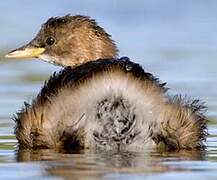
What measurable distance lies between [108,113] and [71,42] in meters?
2.73

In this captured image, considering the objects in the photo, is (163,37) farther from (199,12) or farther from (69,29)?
(69,29)

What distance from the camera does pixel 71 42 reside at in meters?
12.1

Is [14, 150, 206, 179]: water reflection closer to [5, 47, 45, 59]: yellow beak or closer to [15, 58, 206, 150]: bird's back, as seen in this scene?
[15, 58, 206, 150]: bird's back

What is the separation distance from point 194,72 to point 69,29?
390cm

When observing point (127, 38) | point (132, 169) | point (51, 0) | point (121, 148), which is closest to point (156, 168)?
point (132, 169)

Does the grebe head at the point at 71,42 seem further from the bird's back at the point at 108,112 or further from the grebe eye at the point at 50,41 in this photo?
the bird's back at the point at 108,112

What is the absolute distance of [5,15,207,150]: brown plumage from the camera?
9.55m

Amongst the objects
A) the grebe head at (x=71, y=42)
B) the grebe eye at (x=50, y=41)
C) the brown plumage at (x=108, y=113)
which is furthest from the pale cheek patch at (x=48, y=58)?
the brown plumage at (x=108, y=113)


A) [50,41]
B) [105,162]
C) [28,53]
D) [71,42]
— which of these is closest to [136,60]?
[28,53]

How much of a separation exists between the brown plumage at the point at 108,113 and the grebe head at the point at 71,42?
5.17ft

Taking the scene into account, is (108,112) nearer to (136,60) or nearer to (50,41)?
(50,41)

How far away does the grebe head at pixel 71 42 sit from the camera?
11.9m

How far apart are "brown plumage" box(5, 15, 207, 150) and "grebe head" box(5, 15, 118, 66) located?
158cm

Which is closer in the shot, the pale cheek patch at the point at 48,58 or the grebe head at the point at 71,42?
the grebe head at the point at 71,42
